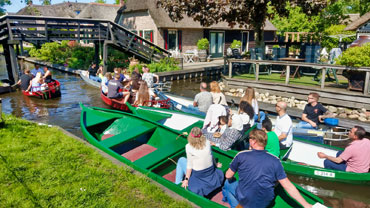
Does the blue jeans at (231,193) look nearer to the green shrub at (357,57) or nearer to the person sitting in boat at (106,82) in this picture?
the green shrub at (357,57)

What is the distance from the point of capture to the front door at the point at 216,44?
2908 cm

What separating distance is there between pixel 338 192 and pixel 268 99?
7.34m

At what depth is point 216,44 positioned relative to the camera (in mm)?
29547

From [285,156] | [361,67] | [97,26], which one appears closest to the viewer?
[285,156]

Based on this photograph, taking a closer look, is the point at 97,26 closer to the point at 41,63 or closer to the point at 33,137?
the point at 41,63

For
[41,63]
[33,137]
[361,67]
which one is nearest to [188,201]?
[33,137]

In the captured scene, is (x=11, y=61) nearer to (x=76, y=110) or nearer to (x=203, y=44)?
(x=76, y=110)

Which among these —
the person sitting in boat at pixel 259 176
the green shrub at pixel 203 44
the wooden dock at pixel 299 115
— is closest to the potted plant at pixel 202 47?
the green shrub at pixel 203 44

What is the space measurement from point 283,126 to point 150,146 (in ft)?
11.8

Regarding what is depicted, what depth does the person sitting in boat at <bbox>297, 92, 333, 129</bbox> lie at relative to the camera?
8.17m

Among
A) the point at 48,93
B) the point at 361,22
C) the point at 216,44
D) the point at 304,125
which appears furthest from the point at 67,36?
the point at 361,22

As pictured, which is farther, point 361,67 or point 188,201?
point 361,67

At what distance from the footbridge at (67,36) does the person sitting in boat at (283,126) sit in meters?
14.2

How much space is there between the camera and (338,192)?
6.39 meters
